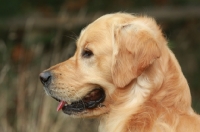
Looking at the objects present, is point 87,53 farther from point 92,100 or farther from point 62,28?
point 62,28

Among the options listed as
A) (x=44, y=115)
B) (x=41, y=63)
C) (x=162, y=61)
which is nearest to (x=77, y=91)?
(x=162, y=61)

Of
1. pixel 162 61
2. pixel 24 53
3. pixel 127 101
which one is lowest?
pixel 24 53

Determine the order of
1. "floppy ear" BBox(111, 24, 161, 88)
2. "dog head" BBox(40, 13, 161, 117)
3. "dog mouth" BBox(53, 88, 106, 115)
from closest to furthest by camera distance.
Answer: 1. "floppy ear" BBox(111, 24, 161, 88)
2. "dog head" BBox(40, 13, 161, 117)
3. "dog mouth" BBox(53, 88, 106, 115)

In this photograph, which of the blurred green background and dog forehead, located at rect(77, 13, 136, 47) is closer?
dog forehead, located at rect(77, 13, 136, 47)

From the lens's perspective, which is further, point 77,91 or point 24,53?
point 24,53

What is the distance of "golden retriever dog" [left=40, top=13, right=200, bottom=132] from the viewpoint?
5.69 m

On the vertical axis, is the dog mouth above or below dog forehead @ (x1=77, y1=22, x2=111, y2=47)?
below

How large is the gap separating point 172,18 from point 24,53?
3333 mm

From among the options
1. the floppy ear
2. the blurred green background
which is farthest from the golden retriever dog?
the blurred green background

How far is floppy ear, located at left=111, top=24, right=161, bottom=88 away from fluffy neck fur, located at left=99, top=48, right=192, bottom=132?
0.12 m

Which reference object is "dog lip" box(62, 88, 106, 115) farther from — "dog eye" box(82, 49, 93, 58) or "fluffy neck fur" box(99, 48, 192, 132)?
→ "dog eye" box(82, 49, 93, 58)

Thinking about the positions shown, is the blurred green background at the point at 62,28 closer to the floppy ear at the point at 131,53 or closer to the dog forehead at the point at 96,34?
the dog forehead at the point at 96,34

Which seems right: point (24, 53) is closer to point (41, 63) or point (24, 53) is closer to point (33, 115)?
point (41, 63)

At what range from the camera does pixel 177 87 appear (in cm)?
580
